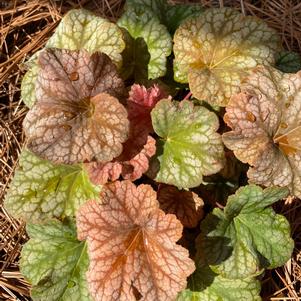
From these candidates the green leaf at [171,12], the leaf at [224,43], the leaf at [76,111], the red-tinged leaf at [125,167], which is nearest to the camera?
the leaf at [76,111]

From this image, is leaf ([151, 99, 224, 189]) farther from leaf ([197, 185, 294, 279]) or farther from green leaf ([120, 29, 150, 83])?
green leaf ([120, 29, 150, 83])

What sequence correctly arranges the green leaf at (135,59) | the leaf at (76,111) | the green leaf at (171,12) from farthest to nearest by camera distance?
the green leaf at (171,12)
the green leaf at (135,59)
the leaf at (76,111)

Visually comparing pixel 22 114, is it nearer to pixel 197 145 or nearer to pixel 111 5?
pixel 111 5

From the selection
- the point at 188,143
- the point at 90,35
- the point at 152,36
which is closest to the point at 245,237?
the point at 188,143

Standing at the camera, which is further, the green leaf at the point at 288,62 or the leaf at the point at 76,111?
the green leaf at the point at 288,62

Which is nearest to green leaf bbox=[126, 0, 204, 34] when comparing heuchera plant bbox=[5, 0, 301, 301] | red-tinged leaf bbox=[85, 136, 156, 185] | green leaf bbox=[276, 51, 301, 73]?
heuchera plant bbox=[5, 0, 301, 301]

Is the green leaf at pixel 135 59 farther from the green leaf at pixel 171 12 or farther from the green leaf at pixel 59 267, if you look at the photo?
the green leaf at pixel 59 267

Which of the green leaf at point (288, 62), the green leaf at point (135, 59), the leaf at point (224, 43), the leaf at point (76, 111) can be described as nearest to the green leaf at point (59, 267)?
the leaf at point (76, 111)

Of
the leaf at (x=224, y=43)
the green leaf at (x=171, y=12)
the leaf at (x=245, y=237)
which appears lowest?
the leaf at (x=245, y=237)
